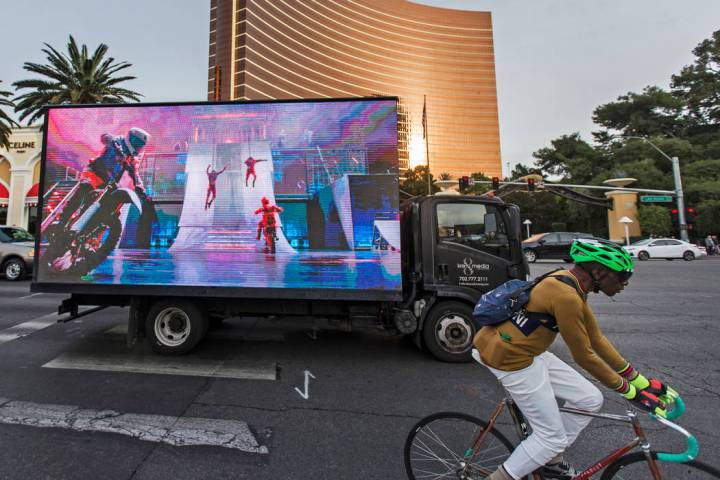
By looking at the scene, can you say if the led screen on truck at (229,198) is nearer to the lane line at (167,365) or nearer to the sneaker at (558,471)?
the lane line at (167,365)

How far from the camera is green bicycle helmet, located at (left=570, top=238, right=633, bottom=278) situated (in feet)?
6.86

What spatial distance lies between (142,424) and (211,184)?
9.90 ft

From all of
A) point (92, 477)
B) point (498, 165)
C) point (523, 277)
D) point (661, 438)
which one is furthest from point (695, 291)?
point (498, 165)

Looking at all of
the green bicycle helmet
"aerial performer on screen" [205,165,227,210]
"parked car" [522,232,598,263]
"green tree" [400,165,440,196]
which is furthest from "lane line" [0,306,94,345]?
"green tree" [400,165,440,196]

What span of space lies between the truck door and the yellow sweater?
300 centimetres

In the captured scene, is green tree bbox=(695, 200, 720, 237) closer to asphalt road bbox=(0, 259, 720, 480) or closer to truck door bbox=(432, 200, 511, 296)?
asphalt road bbox=(0, 259, 720, 480)

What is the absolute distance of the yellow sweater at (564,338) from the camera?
77.3 inches

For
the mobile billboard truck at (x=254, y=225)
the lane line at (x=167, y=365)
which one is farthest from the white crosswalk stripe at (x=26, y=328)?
the mobile billboard truck at (x=254, y=225)

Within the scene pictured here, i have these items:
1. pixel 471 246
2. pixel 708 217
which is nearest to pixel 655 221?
pixel 708 217

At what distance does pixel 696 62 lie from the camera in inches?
1937

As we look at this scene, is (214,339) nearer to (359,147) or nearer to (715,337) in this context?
(359,147)

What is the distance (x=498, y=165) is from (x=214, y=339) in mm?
118480

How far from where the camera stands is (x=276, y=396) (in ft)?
13.3

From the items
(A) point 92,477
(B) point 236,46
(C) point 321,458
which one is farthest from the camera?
(B) point 236,46
